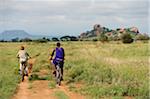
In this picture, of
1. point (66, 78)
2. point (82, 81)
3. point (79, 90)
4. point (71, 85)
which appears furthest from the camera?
point (66, 78)

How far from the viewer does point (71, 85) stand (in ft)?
53.2

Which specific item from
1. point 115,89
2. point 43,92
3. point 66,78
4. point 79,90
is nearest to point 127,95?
point 115,89

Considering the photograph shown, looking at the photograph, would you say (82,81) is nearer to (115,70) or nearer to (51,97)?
(115,70)

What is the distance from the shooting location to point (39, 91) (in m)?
14.8

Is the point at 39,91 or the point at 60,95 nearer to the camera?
the point at 60,95

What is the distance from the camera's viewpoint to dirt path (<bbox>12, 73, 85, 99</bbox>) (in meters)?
13.4

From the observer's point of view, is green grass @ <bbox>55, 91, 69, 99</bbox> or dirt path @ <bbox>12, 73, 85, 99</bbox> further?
dirt path @ <bbox>12, 73, 85, 99</bbox>

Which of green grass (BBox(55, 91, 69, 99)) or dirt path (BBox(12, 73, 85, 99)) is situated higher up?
green grass (BBox(55, 91, 69, 99))

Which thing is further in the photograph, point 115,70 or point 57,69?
point 115,70

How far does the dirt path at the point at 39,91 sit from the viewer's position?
13.4 meters

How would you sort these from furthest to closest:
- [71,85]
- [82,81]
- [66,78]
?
[66,78]
[82,81]
[71,85]

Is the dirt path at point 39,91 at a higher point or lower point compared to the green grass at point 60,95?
lower

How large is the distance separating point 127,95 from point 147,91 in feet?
2.34

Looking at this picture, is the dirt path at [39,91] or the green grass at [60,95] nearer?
the green grass at [60,95]
